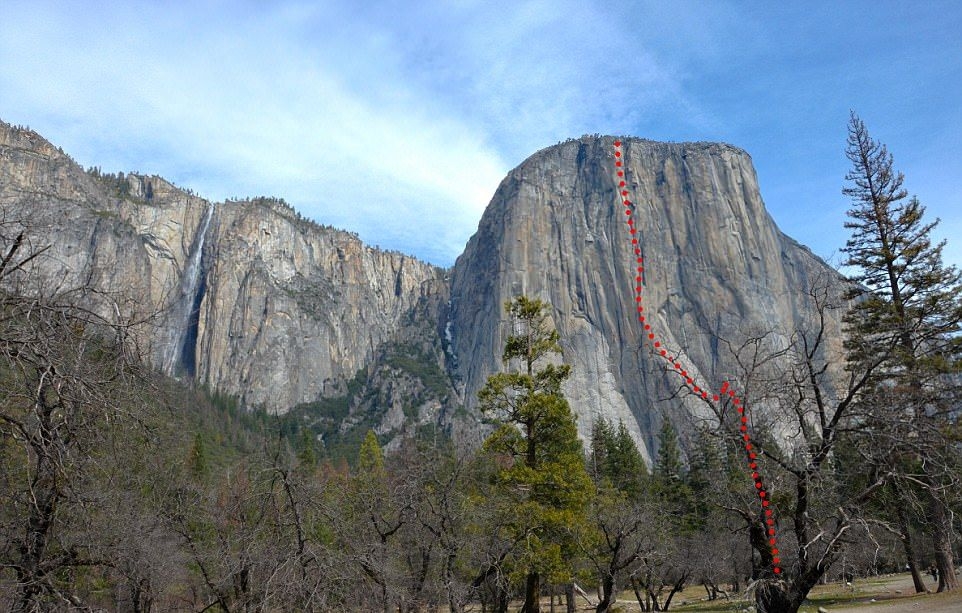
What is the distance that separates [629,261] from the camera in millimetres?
122250

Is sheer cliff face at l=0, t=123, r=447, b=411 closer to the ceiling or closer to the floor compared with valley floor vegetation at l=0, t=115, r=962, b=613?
closer to the ceiling

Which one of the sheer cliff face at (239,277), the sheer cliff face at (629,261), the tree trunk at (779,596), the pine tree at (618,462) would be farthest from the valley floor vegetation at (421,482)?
the sheer cliff face at (239,277)

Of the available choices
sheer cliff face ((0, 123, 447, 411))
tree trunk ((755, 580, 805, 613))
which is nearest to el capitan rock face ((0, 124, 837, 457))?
sheer cliff face ((0, 123, 447, 411))

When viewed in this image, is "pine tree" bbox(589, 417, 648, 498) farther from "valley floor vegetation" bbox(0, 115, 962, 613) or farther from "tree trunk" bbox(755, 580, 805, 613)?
"tree trunk" bbox(755, 580, 805, 613)

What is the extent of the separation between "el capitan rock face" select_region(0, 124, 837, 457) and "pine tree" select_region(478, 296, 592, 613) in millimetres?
79373

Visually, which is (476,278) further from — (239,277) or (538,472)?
(538,472)

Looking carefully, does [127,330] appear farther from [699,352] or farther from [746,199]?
[746,199]

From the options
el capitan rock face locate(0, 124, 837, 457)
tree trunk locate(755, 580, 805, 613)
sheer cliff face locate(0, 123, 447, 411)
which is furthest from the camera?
sheer cliff face locate(0, 123, 447, 411)

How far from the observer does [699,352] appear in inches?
4451

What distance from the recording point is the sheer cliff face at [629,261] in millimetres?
113688

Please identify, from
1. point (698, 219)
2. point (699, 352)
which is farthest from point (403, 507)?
point (698, 219)

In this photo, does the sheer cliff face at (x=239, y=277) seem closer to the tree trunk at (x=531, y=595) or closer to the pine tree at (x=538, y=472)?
the pine tree at (x=538, y=472)

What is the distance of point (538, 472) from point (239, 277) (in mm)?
151722

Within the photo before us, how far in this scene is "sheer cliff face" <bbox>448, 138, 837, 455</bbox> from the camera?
114m
